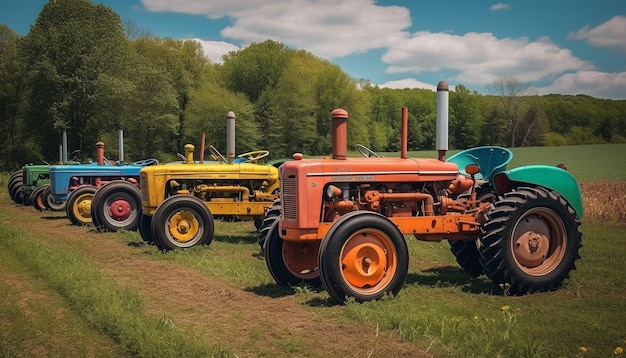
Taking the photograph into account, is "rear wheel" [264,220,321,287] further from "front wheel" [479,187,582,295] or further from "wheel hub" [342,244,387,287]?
"front wheel" [479,187,582,295]

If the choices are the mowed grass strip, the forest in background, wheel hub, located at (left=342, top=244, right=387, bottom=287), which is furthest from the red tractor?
the forest in background

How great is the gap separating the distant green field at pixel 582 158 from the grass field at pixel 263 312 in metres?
22.7

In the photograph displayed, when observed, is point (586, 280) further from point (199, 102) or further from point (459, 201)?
point (199, 102)

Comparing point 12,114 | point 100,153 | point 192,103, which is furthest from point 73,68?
point 100,153

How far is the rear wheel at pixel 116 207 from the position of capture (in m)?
12.2

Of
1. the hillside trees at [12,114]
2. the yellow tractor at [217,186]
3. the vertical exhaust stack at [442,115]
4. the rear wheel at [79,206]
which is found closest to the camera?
the vertical exhaust stack at [442,115]

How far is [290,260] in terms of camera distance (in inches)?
264

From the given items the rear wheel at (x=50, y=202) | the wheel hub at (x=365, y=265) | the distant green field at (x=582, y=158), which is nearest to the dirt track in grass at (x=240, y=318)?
the wheel hub at (x=365, y=265)

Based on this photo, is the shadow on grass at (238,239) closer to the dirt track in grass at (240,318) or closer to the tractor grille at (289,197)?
the dirt track in grass at (240,318)

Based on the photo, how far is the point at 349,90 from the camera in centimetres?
4559

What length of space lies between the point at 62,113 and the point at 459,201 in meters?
30.9

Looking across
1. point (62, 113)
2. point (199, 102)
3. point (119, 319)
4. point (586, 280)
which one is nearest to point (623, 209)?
point (586, 280)

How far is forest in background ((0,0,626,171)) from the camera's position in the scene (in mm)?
33500

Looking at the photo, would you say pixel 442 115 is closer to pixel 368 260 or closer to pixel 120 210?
pixel 368 260
